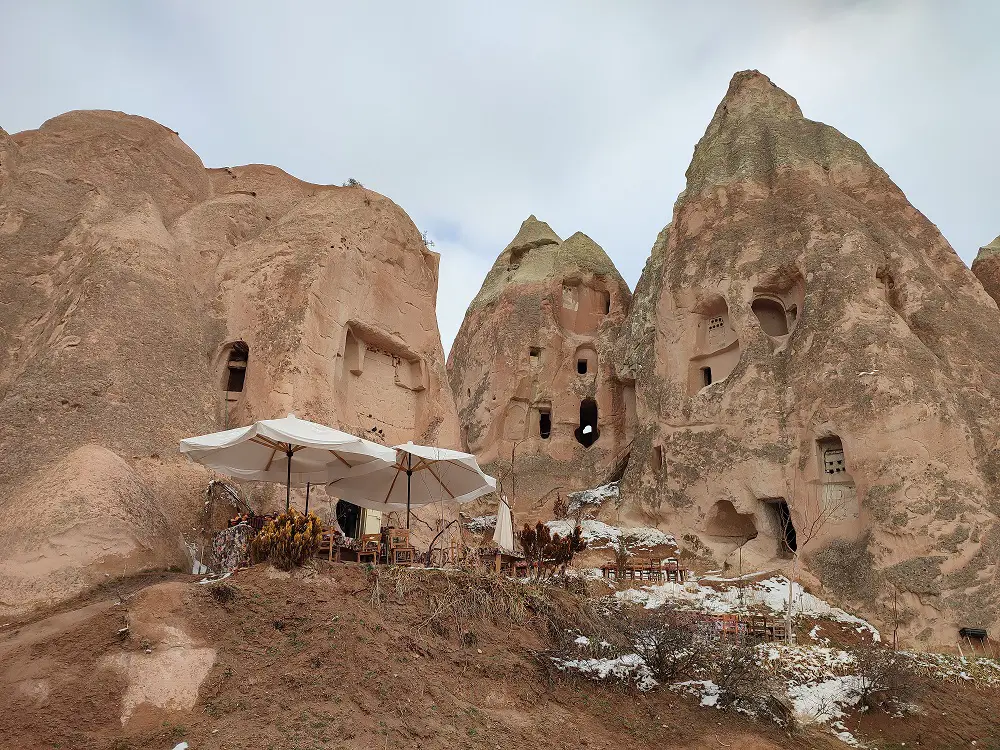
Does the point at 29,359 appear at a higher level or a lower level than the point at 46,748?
higher

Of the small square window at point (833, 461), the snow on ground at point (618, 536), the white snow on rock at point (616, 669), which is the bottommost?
the white snow on rock at point (616, 669)

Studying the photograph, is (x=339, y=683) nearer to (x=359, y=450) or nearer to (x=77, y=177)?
(x=359, y=450)

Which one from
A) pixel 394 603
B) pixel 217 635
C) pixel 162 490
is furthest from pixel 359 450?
pixel 162 490

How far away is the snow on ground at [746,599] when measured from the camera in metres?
16.2

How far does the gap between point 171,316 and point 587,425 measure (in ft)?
67.7

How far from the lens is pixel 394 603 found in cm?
943

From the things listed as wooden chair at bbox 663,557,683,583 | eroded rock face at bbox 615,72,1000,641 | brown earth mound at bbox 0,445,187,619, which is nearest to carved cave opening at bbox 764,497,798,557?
eroded rock face at bbox 615,72,1000,641

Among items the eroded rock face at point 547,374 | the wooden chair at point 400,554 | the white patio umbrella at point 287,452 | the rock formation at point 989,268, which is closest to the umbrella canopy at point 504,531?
the wooden chair at point 400,554

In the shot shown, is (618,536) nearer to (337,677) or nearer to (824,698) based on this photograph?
(824,698)

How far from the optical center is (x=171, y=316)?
15297 mm

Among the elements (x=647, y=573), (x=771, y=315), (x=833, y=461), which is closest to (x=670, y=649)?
(x=647, y=573)

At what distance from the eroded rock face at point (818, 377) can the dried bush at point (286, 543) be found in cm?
1130

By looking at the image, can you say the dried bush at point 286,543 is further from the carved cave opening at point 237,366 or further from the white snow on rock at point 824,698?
the carved cave opening at point 237,366

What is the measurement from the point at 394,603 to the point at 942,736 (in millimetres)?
8229
